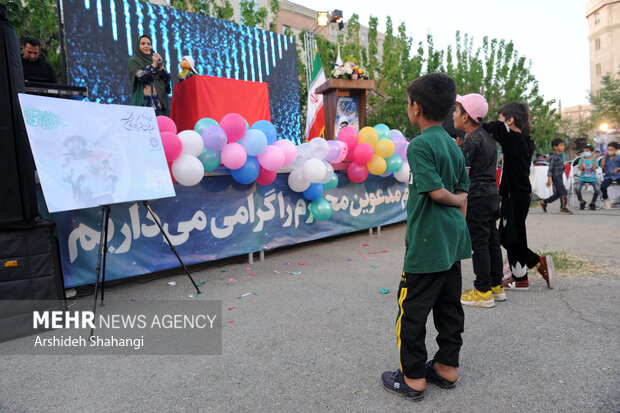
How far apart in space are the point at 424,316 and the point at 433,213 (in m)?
0.54

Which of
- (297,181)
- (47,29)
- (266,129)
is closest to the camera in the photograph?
(266,129)

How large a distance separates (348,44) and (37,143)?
59.3ft

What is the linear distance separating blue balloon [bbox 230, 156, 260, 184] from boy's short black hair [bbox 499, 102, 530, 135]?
108 inches

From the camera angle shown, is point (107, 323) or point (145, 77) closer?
point (107, 323)

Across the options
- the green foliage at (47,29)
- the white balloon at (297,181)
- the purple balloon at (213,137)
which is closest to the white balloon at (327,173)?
the white balloon at (297,181)

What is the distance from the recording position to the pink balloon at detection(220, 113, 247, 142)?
4.42m

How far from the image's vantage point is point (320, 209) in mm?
5703

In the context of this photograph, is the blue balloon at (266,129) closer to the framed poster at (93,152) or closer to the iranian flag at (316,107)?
the framed poster at (93,152)

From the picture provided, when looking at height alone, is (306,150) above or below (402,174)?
above

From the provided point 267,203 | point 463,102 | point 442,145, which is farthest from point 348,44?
point 442,145

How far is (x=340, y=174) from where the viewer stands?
20.8 feet

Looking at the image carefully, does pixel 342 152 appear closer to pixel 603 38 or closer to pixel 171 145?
pixel 171 145

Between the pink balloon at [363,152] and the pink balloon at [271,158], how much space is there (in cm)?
165

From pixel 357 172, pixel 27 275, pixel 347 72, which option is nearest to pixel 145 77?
pixel 27 275
